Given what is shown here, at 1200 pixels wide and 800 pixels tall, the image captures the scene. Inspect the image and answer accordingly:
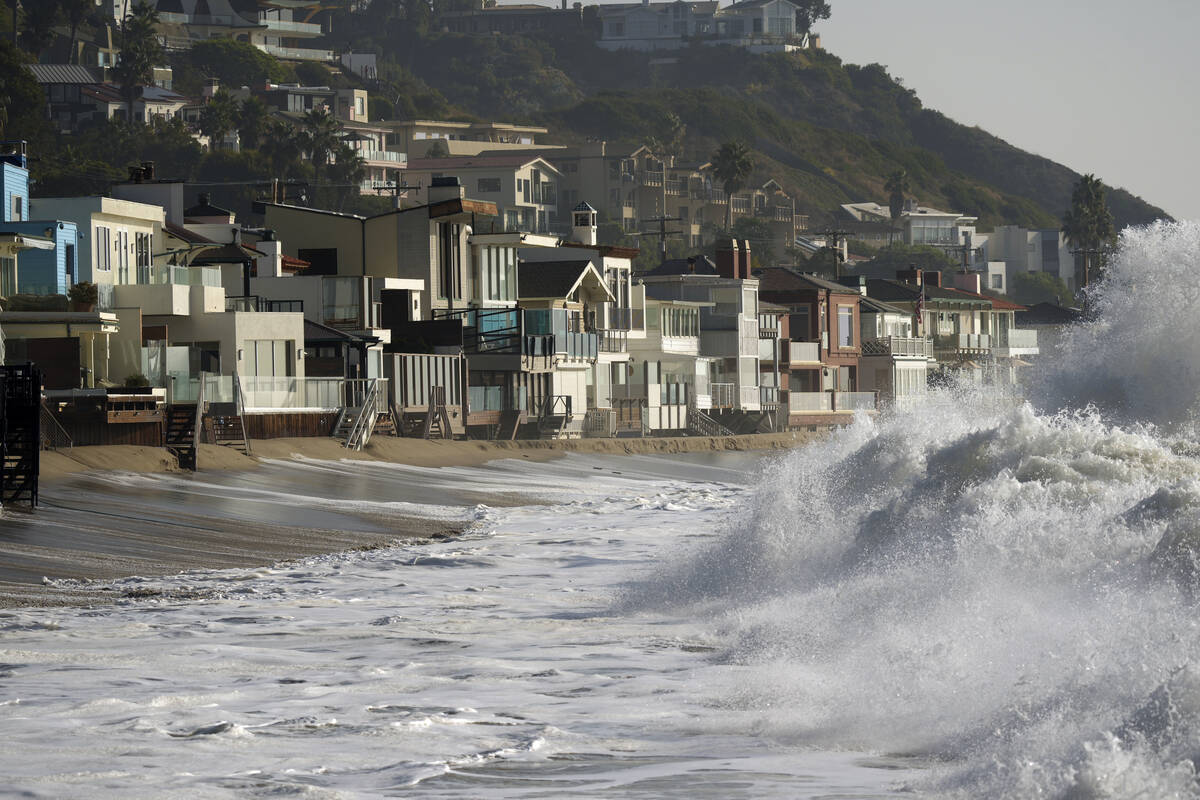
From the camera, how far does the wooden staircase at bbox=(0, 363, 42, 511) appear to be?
3150 cm

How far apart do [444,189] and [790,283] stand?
27.2 m

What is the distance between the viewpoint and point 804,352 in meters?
90.5

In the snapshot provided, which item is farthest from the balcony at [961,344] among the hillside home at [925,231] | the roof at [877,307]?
the hillside home at [925,231]

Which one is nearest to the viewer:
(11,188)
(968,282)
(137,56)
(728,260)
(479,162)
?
(11,188)

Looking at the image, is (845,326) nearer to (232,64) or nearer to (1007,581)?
(1007,581)

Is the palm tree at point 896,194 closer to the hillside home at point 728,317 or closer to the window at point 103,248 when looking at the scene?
the hillside home at point 728,317

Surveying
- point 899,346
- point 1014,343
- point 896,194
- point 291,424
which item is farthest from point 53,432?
point 896,194

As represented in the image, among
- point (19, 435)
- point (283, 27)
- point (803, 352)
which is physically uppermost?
point (283, 27)

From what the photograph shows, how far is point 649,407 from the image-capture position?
75000mm

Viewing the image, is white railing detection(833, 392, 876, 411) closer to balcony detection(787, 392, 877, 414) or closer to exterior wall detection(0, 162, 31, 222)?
balcony detection(787, 392, 877, 414)

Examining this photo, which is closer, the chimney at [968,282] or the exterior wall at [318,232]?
the exterior wall at [318,232]

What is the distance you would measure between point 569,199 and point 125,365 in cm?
11920

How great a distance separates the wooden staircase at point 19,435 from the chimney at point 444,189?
37.9 metres

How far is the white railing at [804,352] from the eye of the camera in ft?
293
